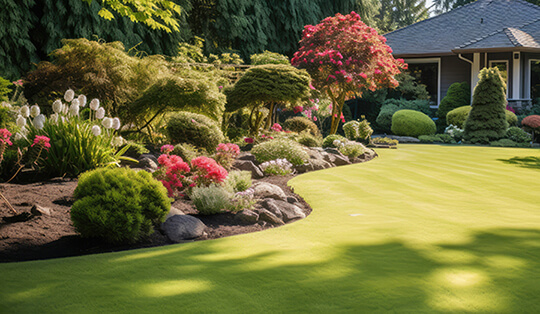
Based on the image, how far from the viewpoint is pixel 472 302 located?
131 inches

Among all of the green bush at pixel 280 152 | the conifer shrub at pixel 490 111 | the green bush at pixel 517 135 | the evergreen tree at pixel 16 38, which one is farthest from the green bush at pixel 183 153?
the green bush at pixel 517 135

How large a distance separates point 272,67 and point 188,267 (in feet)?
28.1

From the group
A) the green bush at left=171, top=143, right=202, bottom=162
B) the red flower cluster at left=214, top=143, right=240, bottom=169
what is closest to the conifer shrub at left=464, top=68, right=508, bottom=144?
the red flower cluster at left=214, top=143, right=240, bottom=169

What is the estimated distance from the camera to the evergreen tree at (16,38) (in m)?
12.0

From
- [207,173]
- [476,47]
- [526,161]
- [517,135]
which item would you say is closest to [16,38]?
[207,173]

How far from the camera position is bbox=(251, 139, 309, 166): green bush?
985 cm

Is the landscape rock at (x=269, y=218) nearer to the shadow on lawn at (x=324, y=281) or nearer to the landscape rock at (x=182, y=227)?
the landscape rock at (x=182, y=227)

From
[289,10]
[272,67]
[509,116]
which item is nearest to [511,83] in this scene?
[509,116]

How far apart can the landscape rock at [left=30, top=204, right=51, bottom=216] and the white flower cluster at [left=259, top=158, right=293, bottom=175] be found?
4.69 meters

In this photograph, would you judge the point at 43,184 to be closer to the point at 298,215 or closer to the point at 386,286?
the point at 298,215

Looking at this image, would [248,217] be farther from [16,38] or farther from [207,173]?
[16,38]

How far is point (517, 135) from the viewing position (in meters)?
18.1

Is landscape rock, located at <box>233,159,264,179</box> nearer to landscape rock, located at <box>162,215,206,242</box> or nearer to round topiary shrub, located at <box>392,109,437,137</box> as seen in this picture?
landscape rock, located at <box>162,215,206,242</box>

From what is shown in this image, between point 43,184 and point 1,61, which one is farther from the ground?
point 1,61
